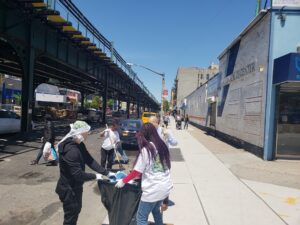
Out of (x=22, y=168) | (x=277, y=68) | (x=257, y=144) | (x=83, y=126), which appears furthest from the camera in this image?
(x=257, y=144)

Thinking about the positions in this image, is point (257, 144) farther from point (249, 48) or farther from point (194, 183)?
point (194, 183)

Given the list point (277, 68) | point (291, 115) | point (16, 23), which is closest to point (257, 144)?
point (291, 115)

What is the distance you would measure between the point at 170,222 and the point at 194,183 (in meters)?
3.12

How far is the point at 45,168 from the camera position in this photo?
10.3 meters

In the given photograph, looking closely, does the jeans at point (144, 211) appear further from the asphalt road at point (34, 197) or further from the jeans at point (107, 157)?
the jeans at point (107, 157)

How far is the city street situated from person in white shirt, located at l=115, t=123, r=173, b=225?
1.94 meters

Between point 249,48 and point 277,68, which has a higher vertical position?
point 249,48

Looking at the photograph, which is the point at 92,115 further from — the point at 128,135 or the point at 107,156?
the point at 107,156

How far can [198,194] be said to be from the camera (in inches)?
294

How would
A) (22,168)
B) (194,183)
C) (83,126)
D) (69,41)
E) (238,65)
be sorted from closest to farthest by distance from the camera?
(83,126), (194,183), (22,168), (238,65), (69,41)

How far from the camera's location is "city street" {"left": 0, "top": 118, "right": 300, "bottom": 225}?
19.2 ft

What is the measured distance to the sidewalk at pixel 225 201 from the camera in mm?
5840

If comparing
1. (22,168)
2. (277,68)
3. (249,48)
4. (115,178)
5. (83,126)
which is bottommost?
(22,168)

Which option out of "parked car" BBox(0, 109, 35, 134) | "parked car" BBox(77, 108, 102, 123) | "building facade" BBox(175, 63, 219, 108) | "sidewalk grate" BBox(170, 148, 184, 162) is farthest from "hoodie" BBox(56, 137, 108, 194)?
"building facade" BBox(175, 63, 219, 108)
